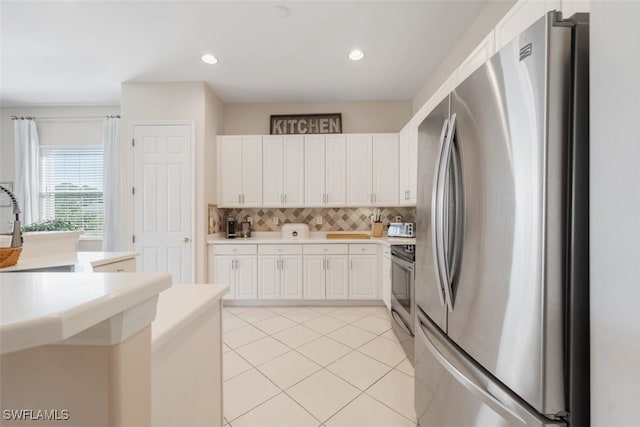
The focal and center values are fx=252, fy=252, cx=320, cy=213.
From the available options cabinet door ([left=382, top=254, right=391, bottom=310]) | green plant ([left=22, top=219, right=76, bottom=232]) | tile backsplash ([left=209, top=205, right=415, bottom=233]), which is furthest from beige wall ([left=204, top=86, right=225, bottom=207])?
green plant ([left=22, top=219, right=76, bottom=232])

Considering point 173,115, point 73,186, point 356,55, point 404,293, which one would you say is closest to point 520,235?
point 404,293

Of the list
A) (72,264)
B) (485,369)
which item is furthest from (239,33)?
(485,369)

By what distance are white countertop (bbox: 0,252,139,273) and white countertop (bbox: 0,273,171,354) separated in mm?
1426

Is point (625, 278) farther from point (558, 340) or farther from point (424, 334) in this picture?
point (424, 334)

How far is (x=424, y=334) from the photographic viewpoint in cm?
131

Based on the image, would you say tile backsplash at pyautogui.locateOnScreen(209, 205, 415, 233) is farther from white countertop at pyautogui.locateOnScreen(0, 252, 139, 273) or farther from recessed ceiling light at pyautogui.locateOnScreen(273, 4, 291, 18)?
recessed ceiling light at pyautogui.locateOnScreen(273, 4, 291, 18)

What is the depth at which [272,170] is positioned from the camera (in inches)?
140

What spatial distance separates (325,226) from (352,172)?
0.91 metres

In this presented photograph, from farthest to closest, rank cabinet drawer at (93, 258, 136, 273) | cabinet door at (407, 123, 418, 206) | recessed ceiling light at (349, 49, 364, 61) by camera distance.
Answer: cabinet door at (407, 123, 418, 206) < recessed ceiling light at (349, 49, 364, 61) < cabinet drawer at (93, 258, 136, 273)

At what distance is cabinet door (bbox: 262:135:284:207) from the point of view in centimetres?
355

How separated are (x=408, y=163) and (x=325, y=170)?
1.11m

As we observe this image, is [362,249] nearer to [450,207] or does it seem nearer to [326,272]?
[326,272]

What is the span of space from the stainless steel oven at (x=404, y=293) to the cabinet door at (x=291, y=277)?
1.24m

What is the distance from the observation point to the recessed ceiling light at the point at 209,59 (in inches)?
105
